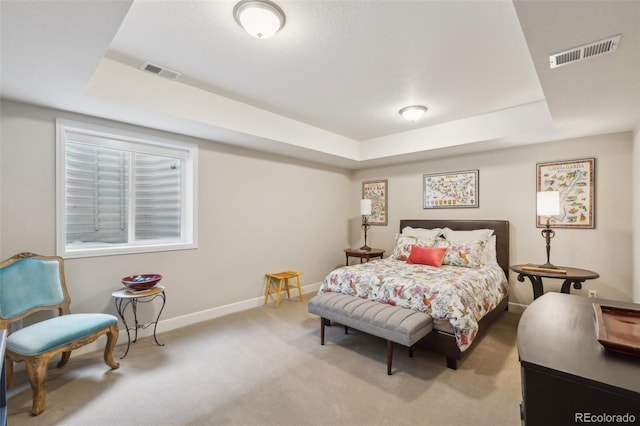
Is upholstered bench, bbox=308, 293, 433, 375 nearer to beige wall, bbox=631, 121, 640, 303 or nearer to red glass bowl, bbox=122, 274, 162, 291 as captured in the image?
red glass bowl, bbox=122, 274, 162, 291

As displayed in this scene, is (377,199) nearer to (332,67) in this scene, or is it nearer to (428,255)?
(428,255)

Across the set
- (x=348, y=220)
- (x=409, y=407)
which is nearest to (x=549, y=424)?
(x=409, y=407)

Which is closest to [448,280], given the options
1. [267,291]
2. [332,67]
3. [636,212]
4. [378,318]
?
[378,318]

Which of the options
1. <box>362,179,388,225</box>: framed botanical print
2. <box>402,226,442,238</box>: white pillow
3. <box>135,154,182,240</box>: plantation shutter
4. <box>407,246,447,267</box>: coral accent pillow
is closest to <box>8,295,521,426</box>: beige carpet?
<box>407,246,447,267</box>: coral accent pillow

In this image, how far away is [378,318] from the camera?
2.54m

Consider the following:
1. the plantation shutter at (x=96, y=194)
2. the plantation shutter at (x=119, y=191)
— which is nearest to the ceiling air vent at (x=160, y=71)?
the plantation shutter at (x=119, y=191)

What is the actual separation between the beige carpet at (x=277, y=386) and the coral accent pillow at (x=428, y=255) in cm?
101

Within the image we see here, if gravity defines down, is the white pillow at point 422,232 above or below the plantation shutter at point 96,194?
below

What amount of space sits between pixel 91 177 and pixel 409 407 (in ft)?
11.7

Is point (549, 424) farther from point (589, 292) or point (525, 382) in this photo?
point (589, 292)

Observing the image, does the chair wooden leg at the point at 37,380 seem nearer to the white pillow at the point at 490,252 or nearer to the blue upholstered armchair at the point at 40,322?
the blue upholstered armchair at the point at 40,322

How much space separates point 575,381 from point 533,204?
3.77m

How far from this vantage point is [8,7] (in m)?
1.39

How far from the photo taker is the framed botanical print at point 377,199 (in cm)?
539
